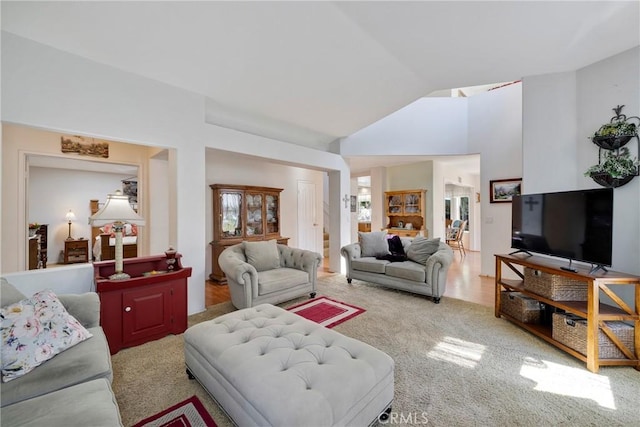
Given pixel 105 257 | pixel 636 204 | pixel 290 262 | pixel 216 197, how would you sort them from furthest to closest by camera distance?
pixel 105 257 → pixel 216 197 → pixel 290 262 → pixel 636 204

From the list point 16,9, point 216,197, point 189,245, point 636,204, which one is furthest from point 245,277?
point 636,204

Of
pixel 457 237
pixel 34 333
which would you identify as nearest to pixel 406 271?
pixel 34 333

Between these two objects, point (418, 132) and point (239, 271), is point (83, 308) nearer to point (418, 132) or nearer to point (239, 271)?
point (239, 271)

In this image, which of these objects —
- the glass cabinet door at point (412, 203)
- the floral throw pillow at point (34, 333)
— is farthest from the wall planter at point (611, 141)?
the floral throw pillow at point (34, 333)

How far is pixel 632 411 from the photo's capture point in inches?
65.6

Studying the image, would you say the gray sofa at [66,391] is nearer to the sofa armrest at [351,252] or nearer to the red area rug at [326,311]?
the red area rug at [326,311]

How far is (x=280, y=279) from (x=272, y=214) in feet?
7.93

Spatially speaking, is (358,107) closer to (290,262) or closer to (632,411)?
(290,262)

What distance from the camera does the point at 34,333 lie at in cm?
152

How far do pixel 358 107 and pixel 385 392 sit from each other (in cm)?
373

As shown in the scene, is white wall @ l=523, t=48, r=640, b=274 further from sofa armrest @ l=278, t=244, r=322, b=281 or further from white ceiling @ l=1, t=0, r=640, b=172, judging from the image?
sofa armrest @ l=278, t=244, r=322, b=281

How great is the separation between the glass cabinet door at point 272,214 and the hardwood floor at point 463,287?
135 centimetres

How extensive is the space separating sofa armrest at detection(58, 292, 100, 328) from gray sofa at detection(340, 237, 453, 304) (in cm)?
335

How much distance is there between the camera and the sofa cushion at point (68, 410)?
3.53ft
